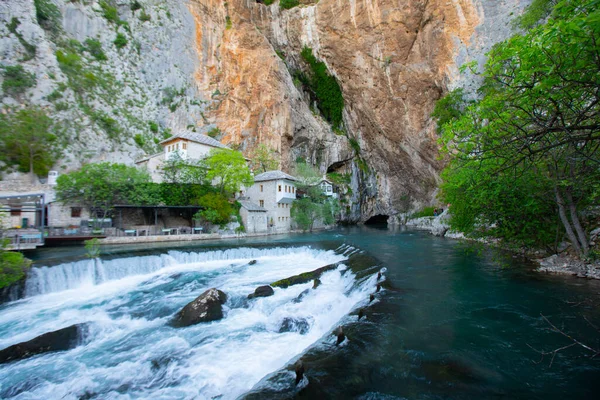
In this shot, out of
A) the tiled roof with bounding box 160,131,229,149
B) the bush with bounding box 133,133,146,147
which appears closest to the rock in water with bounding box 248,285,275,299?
the tiled roof with bounding box 160,131,229,149

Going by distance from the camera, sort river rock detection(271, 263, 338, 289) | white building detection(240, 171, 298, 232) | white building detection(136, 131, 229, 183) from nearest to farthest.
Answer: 1. river rock detection(271, 263, 338, 289)
2. white building detection(240, 171, 298, 232)
3. white building detection(136, 131, 229, 183)

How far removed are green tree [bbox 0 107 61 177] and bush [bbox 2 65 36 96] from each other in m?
2.40

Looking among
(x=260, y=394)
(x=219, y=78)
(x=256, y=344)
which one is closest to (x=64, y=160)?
(x=219, y=78)

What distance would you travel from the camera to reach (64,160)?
1129 inches

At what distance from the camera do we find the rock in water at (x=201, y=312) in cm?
727

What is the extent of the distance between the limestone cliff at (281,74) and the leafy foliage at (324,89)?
1053 mm

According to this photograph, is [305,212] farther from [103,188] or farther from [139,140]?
[139,140]

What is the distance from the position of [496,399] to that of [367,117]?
132ft

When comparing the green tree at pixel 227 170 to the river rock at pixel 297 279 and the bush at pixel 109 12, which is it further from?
the bush at pixel 109 12

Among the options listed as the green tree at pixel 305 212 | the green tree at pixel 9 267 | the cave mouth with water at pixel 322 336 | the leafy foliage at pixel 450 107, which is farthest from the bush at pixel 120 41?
the leafy foliage at pixel 450 107

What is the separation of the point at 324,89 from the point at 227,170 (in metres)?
23.9

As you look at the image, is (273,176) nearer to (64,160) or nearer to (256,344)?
(64,160)

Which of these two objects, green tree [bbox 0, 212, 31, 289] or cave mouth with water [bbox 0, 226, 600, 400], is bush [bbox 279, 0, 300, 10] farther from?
green tree [bbox 0, 212, 31, 289]

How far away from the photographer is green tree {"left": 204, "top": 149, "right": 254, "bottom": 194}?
2756 cm
